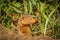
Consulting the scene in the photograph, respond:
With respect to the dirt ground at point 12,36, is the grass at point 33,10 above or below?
above

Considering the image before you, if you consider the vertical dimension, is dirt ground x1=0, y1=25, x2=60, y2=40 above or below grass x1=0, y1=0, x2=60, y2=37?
below

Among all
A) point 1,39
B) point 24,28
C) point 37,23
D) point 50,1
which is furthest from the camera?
point 50,1

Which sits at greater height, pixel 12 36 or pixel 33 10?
pixel 33 10

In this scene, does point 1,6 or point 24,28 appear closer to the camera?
point 24,28

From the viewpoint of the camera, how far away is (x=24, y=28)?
2699mm

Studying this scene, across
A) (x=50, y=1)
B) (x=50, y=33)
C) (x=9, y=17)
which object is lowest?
(x=50, y=33)

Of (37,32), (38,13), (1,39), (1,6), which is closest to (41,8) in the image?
(38,13)

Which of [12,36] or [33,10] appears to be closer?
[12,36]

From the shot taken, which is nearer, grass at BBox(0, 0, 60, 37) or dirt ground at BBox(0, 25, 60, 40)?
dirt ground at BBox(0, 25, 60, 40)

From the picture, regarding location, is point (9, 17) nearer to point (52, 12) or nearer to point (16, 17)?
point (16, 17)

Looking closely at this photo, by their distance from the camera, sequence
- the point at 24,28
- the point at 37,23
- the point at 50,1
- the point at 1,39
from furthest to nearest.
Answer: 1. the point at 50,1
2. the point at 37,23
3. the point at 24,28
4. the point at 1,39

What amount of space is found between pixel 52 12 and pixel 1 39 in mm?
886

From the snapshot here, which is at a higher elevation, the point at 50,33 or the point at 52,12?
the point at 52,12

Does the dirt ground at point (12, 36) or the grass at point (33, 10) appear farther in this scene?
the grass at point (33, 10)
